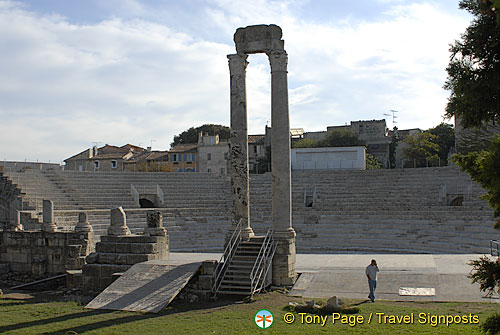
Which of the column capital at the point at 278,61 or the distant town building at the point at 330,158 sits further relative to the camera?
the distant town building at the point at 330,158

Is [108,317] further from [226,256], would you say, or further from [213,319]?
[226,256]

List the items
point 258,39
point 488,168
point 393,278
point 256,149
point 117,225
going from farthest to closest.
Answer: point 256,149 < point 117,225 < point 258,39 < point 393,278 < point 488,168

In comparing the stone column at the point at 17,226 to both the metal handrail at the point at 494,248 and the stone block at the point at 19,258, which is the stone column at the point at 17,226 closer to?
the stone block at the point at 19,258

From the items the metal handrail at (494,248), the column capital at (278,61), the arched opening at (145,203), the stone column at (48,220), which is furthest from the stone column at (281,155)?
the arched opening at (145,203)

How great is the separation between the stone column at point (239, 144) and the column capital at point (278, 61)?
873 millimetres

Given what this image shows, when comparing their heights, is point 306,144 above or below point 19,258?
above

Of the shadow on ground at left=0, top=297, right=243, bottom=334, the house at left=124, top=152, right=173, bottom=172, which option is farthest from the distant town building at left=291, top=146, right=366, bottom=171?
the shadow on ground at left=0, top=297, right=243, bottom=334

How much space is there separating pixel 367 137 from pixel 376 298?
50525 mm

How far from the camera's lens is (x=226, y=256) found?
14422 millimetres

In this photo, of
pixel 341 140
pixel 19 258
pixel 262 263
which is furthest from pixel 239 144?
pixel 341 140

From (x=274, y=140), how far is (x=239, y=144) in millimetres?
1016

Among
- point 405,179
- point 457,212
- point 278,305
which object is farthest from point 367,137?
point 278,305

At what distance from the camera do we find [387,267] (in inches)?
624

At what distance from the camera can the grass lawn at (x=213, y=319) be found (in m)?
9.85
